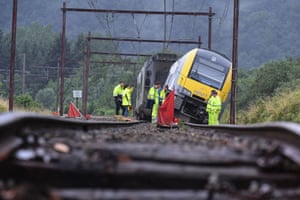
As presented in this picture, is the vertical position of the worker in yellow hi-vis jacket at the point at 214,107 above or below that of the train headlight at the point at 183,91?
below

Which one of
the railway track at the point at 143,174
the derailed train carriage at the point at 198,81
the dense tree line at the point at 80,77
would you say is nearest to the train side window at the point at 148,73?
the derailed train carriage at the point at 198,81

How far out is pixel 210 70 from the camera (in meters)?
22.9

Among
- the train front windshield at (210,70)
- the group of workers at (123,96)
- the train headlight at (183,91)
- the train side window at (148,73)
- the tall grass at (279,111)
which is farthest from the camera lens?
the train side window at (148,73)

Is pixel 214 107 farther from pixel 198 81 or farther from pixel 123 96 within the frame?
pixel 123 96

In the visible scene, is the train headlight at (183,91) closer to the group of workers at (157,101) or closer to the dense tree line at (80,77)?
the group of workers at (157,101)

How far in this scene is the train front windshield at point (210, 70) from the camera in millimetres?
22675

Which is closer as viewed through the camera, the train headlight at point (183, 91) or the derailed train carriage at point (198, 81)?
the derailed train carriage at point (198, 81)

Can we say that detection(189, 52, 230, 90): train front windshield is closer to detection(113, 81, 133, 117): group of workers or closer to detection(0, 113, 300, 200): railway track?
detection(113, 81, 133, 117): group of workers

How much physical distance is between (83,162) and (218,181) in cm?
87

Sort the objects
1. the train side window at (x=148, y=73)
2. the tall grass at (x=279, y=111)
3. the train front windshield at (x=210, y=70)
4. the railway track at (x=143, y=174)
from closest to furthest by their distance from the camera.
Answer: the railway track at (x=143, y=174) → the tall grass at (x=279, y=111) → the train front windshield at (x=210, y=70) → the train side window at (x=148, y=73)

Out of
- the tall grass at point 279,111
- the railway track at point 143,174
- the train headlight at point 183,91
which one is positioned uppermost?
the train headlight at point 183,91

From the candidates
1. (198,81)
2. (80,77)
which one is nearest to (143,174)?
(198,81)

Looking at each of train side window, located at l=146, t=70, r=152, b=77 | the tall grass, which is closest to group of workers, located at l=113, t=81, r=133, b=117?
train side window, located at l=146, t=70, r=152, b=77

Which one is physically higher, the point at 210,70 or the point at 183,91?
the point at 210,70
